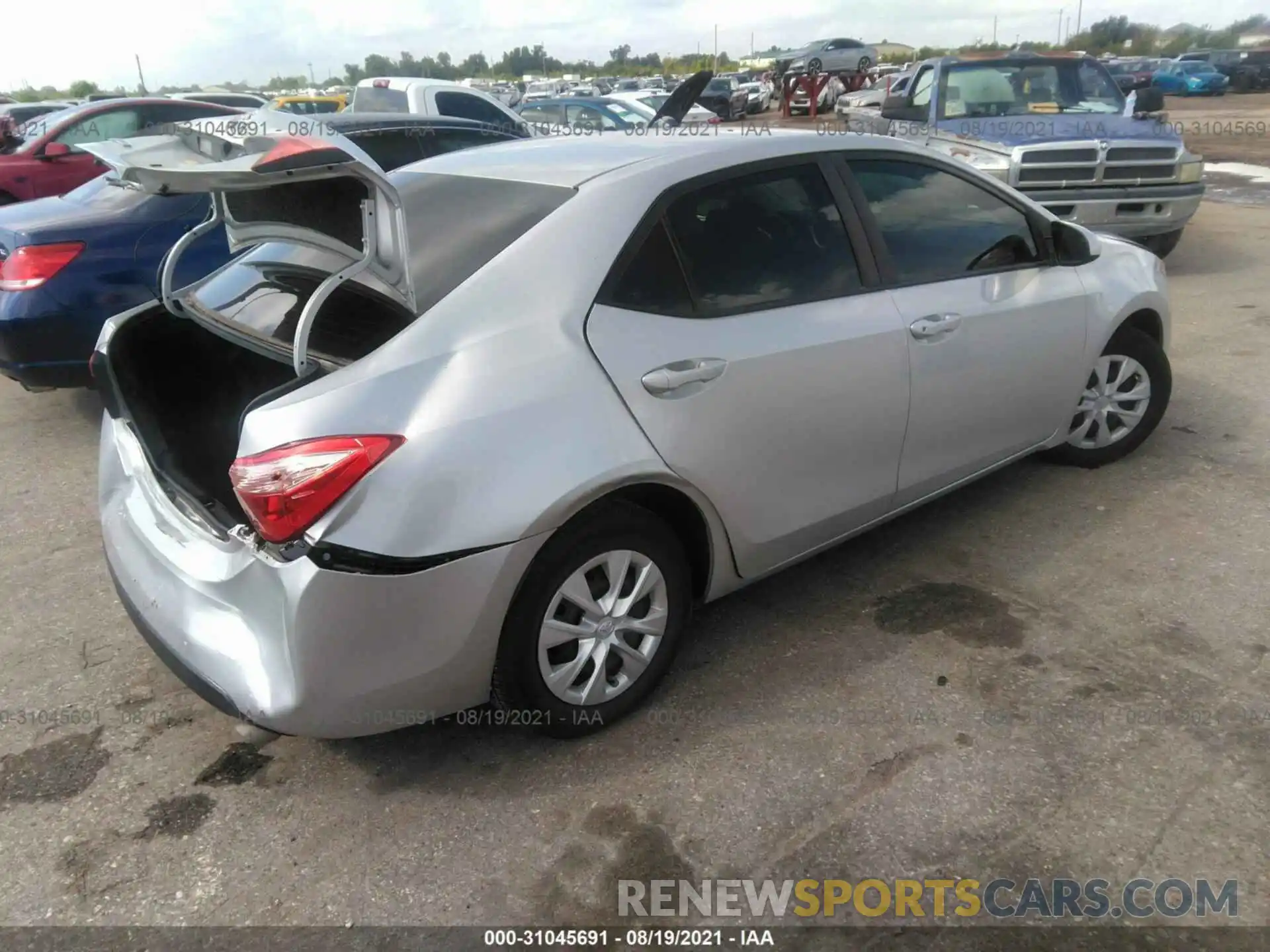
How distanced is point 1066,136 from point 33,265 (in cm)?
734

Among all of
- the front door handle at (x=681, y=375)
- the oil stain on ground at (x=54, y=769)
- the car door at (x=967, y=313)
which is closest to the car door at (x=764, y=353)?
the front door handle at (x=681, y=375)

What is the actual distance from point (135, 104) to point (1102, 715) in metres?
11.2

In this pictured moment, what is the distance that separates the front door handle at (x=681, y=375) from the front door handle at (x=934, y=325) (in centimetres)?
86

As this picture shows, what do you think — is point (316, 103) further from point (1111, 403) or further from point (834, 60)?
point (834, 60)

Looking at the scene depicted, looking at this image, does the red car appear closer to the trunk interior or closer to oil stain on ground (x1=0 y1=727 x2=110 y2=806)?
the trunk interior

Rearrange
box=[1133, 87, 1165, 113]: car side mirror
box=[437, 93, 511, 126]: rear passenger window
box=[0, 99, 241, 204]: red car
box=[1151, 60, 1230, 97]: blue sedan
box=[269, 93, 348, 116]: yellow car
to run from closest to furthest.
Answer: box=[1133, 87, 1165, 113]: car side mirror < box=[0, 99, 241, 204]: red car < box=[437, 93, 511, 126]: rear passenger window < box=[269, 93, 348, 116]: yellow car < box=[1151, 60, 1230, 97]: blue sedan

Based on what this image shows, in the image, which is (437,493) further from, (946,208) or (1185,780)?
(946,208)

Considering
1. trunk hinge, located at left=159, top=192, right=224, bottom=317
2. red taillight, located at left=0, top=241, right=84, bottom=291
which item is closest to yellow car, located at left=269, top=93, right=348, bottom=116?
red taillight, located at left=0, top=241, right=84, bottom=291

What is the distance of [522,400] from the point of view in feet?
8.03

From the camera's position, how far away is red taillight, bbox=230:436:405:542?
2.24m

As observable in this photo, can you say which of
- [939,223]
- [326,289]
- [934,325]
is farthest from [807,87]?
[326,289]

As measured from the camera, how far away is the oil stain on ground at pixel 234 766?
2746 millimetres

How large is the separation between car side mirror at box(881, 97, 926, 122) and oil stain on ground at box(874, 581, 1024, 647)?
6.39m

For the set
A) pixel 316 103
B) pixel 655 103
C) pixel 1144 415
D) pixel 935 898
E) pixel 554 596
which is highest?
pixel 316 103
